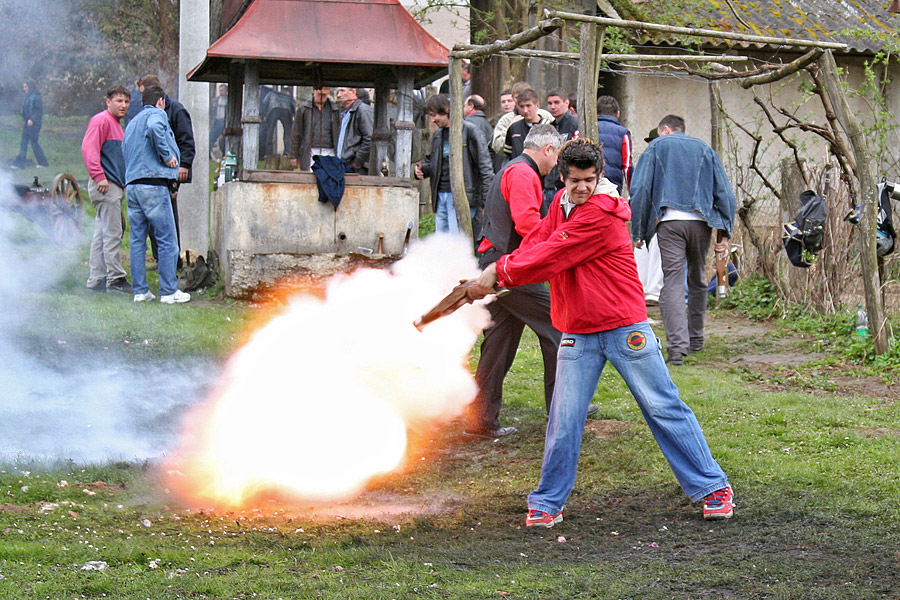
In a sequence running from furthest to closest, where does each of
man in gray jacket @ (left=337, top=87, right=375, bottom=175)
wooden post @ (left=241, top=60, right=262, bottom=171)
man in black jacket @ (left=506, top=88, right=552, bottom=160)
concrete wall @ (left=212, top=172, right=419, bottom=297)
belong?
man in gray jacket @ (left=337, top=87, right=375, bottom=175) < concrete wall @ (left=212, top=172, right=419, bottom=297) < wooden post @ (left=241, top=60, right=262, bottom=171) < man in black jacket @ (left=506, top=88, right=552, bottom=160)

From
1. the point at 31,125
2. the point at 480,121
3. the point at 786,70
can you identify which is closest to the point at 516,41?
the point at 786,70

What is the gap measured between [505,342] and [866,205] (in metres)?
4.23

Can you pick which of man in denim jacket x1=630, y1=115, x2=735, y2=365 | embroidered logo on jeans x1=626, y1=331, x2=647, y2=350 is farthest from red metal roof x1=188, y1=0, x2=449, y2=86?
embroidered logo on jeans x1=626, y1=331, x2=647, y2=350

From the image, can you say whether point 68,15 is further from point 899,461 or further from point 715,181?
point 899,461

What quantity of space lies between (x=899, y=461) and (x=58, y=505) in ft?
17.3

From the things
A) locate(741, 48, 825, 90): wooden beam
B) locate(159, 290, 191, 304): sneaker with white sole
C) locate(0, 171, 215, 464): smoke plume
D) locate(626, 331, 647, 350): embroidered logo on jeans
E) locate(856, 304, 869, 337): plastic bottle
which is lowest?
locate(0, 171, 215, 464): smoke plume

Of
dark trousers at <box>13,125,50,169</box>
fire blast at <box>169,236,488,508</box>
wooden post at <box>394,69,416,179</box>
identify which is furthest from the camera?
dark trousers at <box>13,125,50,169</box>

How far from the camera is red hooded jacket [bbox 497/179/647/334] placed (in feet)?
18.0

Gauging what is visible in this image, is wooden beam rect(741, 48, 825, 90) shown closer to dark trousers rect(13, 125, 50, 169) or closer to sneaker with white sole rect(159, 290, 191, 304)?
sneaker with white sole rect(159, 290, 191, 304)

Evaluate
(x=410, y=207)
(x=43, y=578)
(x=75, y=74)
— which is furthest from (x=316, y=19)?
(x=43, y=578)

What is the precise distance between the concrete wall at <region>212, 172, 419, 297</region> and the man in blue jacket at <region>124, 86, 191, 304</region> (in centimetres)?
94

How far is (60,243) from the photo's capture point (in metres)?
15.0

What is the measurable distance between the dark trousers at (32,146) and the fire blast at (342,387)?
7.48 metres

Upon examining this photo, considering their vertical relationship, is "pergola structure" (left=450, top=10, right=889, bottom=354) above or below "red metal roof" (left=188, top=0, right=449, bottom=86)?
below
